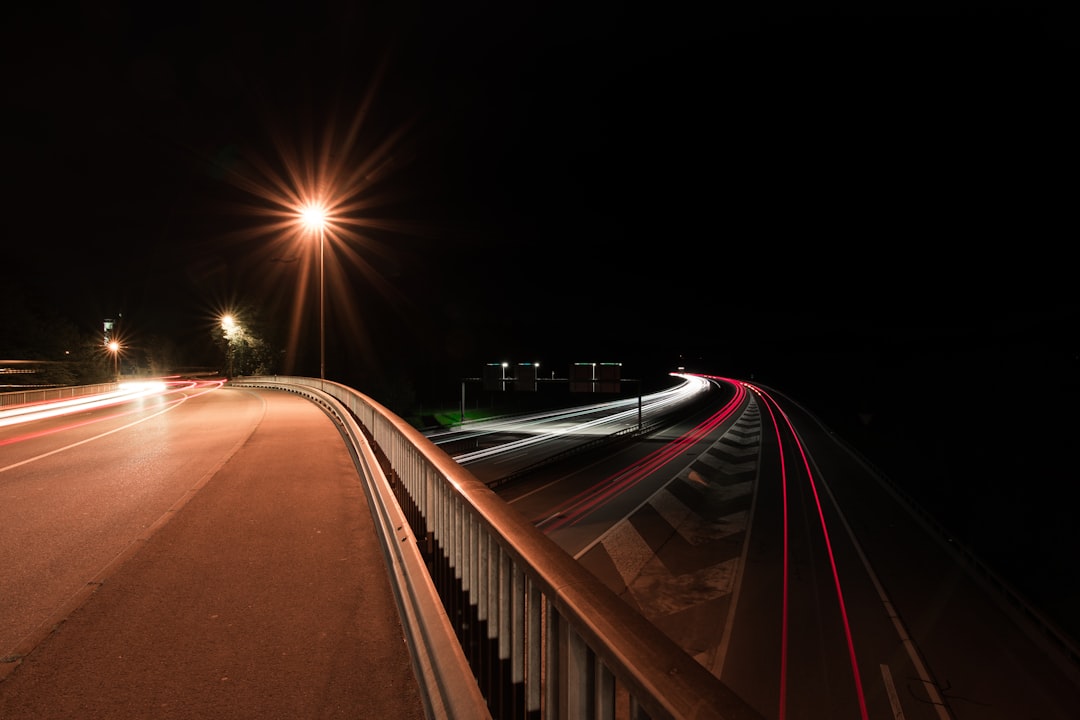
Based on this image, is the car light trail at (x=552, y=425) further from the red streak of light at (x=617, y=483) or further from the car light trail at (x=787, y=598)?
the car light trail at (x=787, y=598)

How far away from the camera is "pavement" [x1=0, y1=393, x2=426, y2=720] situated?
295 centimetres

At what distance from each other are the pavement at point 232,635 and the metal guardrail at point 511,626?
31cm

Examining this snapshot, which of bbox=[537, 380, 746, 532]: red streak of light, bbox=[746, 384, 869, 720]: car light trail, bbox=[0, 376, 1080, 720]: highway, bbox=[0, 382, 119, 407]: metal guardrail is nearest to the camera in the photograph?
bbox=[0, 376, 1080, 720]: highway

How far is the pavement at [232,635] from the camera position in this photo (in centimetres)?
295

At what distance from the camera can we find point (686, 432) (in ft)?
193

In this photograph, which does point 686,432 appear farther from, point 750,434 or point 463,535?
point 463,535

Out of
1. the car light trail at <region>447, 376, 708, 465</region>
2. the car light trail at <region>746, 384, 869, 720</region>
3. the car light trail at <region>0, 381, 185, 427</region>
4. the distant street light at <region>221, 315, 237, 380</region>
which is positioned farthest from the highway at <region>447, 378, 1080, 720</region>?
the distant street light at <region>221, 315, 237, 380</region>

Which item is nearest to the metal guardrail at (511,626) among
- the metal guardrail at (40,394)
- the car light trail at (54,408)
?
the car light trail at (54,408)

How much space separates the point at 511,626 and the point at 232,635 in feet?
8.10

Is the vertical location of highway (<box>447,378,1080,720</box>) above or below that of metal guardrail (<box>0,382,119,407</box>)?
below

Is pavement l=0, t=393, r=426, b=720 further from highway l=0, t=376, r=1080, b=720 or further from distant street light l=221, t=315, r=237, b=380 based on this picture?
distant street light l=221, t=315, r=237, b=380

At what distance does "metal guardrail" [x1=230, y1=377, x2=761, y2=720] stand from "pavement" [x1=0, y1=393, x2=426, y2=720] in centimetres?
31

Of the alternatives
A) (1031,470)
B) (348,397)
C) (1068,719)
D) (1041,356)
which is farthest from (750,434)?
(1041,356)

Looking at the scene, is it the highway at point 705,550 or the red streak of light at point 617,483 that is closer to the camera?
the highway at point 705,550
